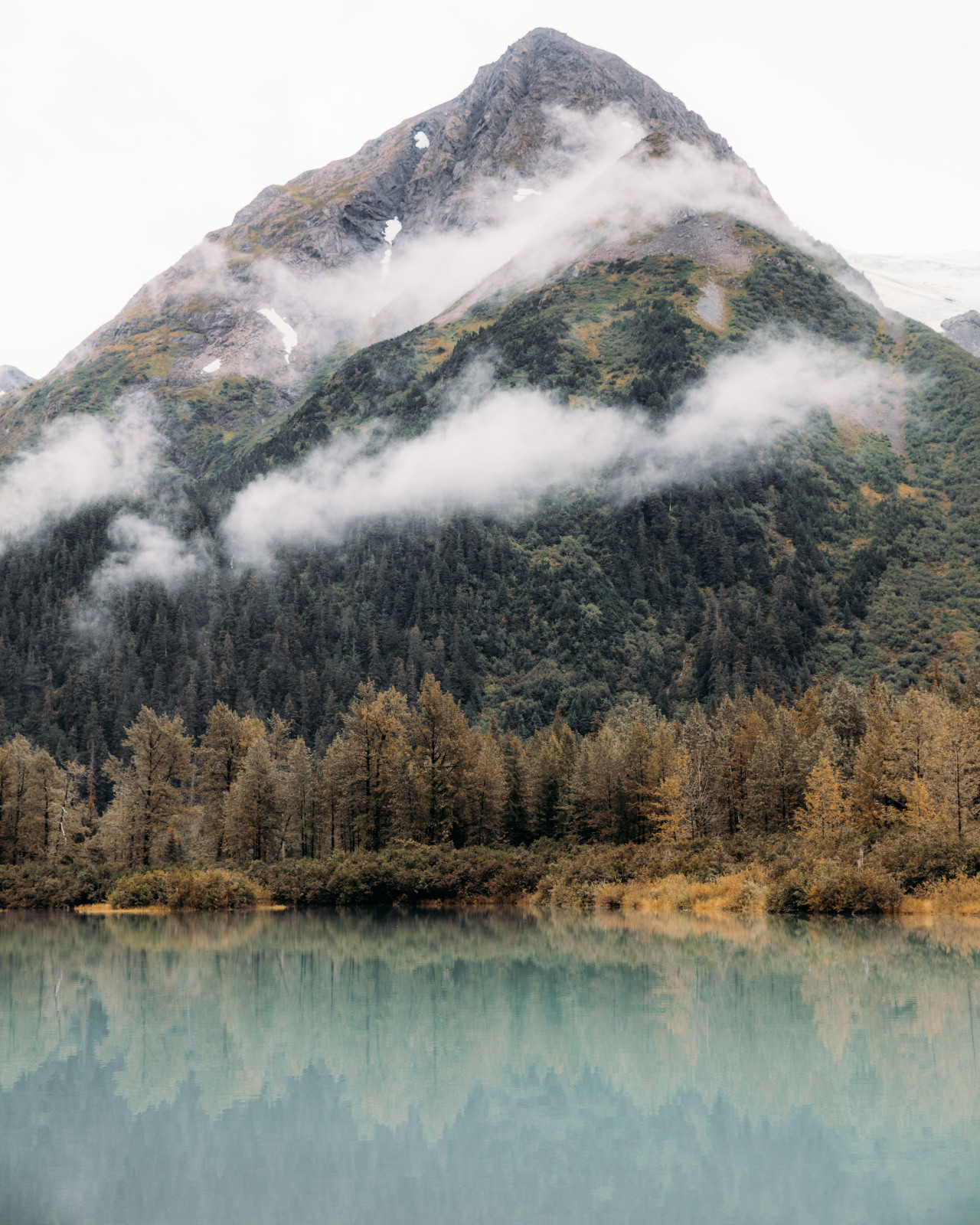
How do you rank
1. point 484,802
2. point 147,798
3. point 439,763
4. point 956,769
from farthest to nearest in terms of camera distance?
point 484,802, point 147,798, point 439,763, point 956,769

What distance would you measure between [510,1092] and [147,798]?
2564 inches

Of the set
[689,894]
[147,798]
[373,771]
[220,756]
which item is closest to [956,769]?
[689,894]

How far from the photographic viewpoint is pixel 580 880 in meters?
64.2

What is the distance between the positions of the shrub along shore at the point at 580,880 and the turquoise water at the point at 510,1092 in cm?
1216

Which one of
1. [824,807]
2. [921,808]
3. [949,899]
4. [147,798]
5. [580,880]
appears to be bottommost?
[580,880]

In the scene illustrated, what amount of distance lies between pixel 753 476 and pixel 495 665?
59368 millimetres

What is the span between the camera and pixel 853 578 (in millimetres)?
167250

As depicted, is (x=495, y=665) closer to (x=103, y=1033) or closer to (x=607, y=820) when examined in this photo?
(x=607, y=820)

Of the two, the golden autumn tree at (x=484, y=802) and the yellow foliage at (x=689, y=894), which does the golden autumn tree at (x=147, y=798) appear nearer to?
the golden autumn tree at (x=484, y=802)

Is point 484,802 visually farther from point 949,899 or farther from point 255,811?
point 949,899

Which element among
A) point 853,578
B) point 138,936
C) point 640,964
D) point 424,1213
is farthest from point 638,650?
point 424,1213

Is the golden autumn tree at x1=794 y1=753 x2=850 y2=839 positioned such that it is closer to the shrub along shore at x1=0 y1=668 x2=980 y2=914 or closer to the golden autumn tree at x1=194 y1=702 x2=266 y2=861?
the shrub along shore at x1=0 y1=668 x2=980 y2=914

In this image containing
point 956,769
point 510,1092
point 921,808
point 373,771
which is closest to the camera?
point 510,1092

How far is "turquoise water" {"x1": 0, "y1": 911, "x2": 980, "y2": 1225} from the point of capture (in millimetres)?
13562
